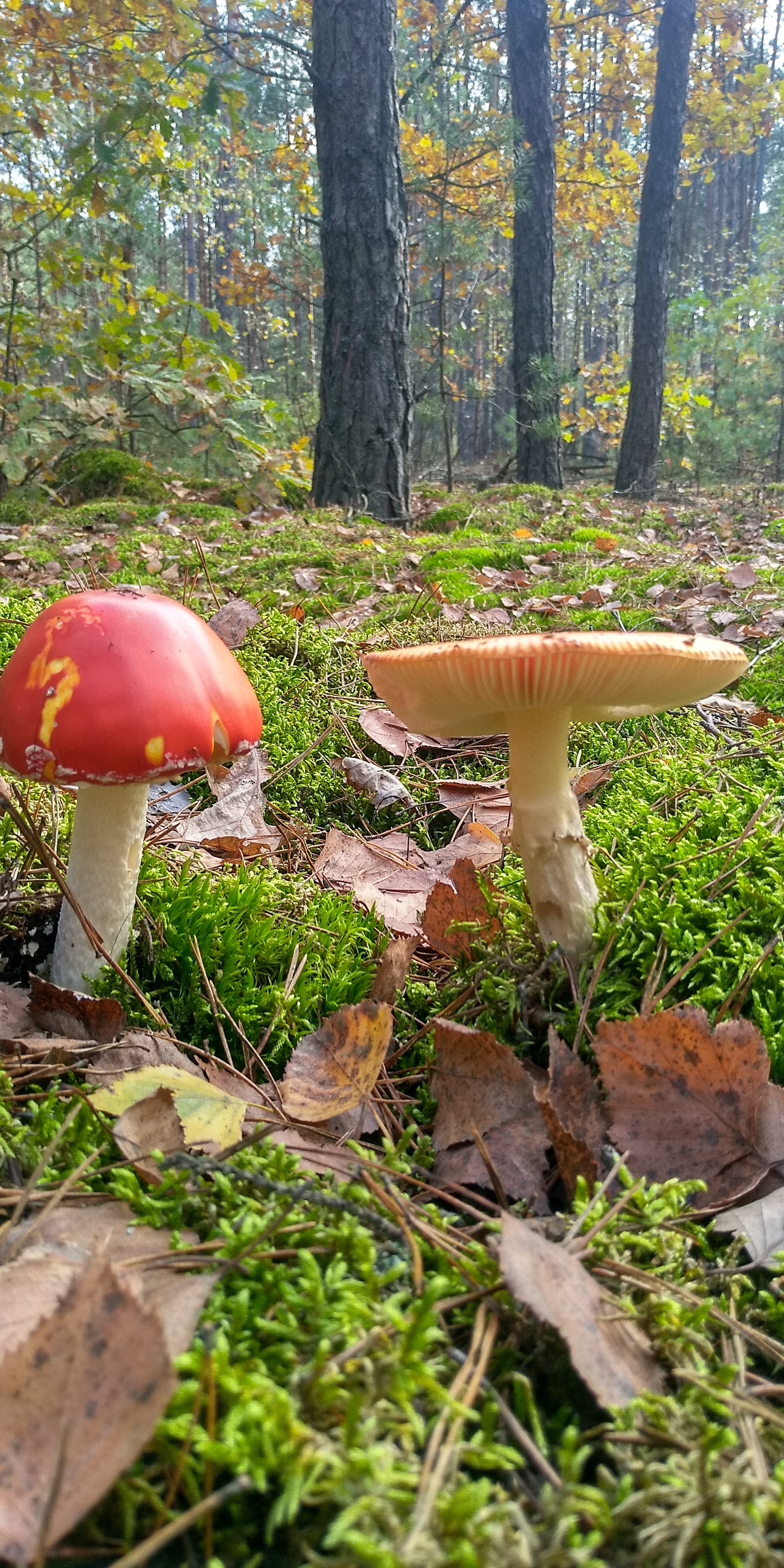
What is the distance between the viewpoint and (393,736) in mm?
2963

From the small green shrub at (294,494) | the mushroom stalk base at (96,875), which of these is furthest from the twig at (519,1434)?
the small green shrub at (294,494)

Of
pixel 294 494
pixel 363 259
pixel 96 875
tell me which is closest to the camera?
pixel 96 875

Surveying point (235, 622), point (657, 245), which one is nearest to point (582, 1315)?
point (235, 622)

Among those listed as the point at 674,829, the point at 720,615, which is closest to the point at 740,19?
the point at 720,615

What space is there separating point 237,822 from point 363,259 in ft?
17.0

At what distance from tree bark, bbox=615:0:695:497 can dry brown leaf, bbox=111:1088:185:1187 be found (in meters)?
10.7

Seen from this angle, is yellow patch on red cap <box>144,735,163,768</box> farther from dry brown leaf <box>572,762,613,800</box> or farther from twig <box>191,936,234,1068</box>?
dry brown leaf <box>572,762,613,800</box>

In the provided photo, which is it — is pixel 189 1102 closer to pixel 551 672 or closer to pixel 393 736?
pixel 551 672

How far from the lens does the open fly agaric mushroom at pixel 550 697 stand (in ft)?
4.05

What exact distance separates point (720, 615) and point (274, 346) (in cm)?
2179

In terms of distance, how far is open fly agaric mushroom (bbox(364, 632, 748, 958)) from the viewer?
1.24 meters

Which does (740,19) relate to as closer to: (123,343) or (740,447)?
(740,447)

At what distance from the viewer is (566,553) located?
205 inches

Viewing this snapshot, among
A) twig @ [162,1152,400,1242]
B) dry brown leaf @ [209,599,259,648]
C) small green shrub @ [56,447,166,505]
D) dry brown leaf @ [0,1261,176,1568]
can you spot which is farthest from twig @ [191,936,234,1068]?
small green shrub @ [56,447,166,505]
